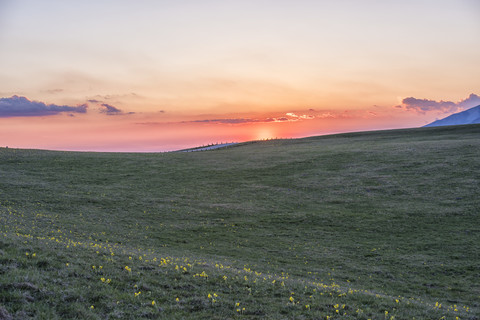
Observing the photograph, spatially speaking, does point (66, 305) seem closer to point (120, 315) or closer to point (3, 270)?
point (120, 315)

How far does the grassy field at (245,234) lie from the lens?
1302 cm

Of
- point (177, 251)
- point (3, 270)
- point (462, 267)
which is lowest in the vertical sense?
point (462, 267)

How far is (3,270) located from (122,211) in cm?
2547

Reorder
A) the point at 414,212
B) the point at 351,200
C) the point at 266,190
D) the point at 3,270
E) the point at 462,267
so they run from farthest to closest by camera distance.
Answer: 1. the point at 266,190
2. the point at 351,200
3. the point at 414,212
4. the point at 462,267
5. the point at 3,270

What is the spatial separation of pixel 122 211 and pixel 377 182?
116 feet

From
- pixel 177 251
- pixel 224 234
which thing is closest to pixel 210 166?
pixel 224 234

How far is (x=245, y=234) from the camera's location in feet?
106

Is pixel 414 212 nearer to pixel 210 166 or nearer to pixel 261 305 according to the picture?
pixel 261 305

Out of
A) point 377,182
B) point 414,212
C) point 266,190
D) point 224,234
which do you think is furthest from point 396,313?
point 377,182

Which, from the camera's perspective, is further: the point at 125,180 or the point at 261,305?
the point at 125,180

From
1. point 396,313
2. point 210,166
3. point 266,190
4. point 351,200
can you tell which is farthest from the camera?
point 210,166

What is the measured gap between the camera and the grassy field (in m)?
13.0

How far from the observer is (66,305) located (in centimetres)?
1102

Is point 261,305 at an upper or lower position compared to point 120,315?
lower
